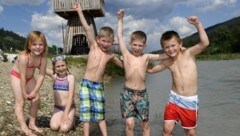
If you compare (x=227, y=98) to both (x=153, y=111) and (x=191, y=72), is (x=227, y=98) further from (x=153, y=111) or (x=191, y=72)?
(x=191, y=72)

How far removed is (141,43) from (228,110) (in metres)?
6.67

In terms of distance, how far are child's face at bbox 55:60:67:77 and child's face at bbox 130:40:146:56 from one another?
162 centimetres

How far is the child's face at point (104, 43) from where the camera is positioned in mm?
6465

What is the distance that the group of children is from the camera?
5.95 meters

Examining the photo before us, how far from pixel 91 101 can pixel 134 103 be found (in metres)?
0.83

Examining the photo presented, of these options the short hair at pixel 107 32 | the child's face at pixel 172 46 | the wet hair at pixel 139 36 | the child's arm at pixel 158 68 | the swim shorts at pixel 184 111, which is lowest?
the swim shorts at pixel 184 111

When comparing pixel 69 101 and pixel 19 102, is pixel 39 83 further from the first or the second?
pixel 69 101

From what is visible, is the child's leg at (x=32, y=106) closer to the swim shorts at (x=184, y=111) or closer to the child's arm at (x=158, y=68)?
the child's arm at (x=158, y=68)

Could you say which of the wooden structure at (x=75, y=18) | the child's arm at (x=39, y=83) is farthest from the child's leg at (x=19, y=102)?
the wooden structure at (x=75, y=18)

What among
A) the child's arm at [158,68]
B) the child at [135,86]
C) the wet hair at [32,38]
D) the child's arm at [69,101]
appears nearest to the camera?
the child's arm at [158,68]

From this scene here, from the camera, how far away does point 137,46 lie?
6.35 metres

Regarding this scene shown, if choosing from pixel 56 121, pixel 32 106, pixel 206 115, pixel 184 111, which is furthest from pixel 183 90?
pixel 206 115

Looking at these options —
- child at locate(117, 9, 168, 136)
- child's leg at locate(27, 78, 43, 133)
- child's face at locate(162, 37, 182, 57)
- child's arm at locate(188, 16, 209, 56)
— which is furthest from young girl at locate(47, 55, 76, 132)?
child's arm at locate(188, 16, 209, 56)

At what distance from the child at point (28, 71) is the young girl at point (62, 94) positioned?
485 mm
